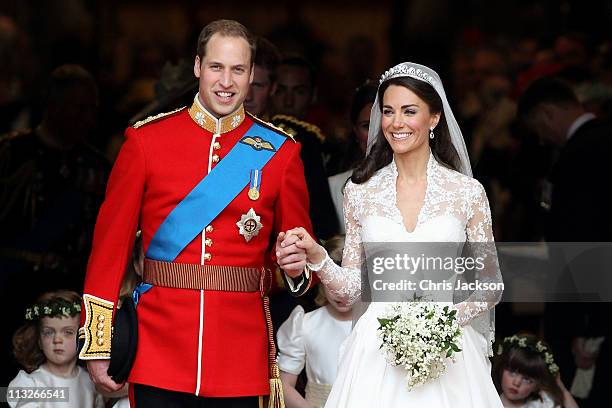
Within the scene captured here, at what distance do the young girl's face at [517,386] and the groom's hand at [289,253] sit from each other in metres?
2.05

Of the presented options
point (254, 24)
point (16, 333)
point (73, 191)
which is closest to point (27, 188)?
point (73, 191)

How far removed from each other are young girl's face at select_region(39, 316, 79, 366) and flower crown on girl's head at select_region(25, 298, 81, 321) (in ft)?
0.09

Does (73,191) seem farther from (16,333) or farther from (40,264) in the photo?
(16,333)

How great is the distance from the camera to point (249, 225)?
538 cm

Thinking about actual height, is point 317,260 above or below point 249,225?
below

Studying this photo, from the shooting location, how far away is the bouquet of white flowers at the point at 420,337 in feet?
16.9

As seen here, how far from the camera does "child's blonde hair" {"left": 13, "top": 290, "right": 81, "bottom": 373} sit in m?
6.90

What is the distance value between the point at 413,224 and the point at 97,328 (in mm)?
1197

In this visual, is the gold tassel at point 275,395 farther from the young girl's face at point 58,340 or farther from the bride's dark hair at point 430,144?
the young girl's face at point 58,340

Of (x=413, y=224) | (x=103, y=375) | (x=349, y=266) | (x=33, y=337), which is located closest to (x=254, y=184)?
(x=349, y=266)

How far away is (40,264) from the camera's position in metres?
7.72

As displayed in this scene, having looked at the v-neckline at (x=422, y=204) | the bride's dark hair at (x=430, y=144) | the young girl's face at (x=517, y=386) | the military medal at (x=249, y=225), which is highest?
the bride's dark hair at (x=430, y=144)

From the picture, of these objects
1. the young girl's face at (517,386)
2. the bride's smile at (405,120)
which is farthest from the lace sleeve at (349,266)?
the young girl's face at (517,386)

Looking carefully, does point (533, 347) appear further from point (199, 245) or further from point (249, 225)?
point (199, 245)
